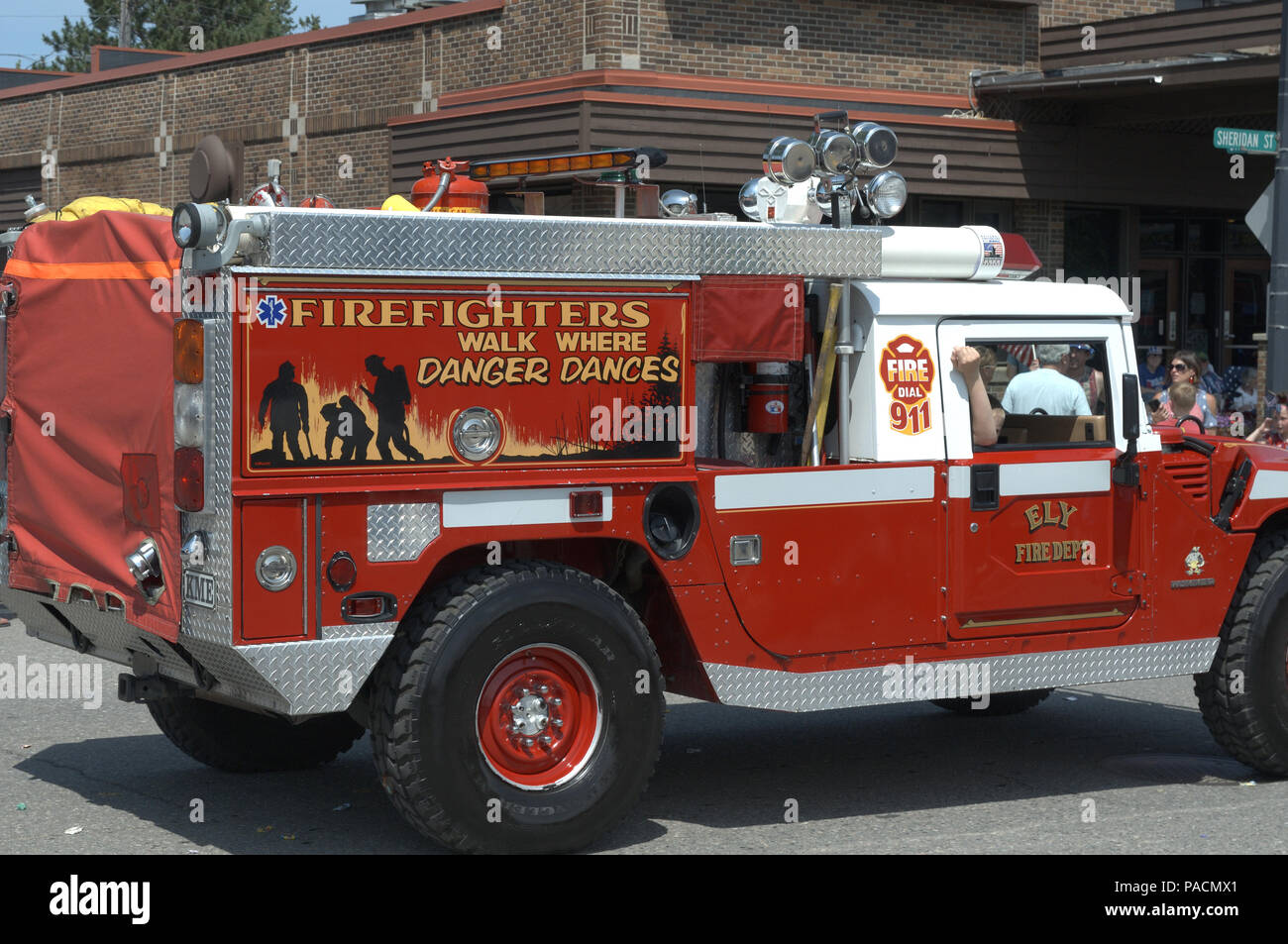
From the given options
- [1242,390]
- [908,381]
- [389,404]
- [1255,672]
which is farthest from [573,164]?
[1242,390]

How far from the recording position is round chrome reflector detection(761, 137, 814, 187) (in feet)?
23.0

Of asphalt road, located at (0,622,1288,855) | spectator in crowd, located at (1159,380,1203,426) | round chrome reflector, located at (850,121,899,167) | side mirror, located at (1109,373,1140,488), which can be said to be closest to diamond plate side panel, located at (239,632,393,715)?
asphalt road, located at (0,622,1288,855)

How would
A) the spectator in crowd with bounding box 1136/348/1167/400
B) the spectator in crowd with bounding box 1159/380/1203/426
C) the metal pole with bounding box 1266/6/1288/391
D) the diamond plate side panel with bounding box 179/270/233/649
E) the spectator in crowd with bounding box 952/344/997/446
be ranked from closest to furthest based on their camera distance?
the diamond plate side panel with bounding box 179/270/233/649 → the spectator in crowd with bounding box 952/344/997/446 → the spectator in crowd with bounding box 1159/380/1203/426 → the metal pole with bounding box 1266/6/1288/391 → the spectator in crowd with bounding box 1136/348/1167/400

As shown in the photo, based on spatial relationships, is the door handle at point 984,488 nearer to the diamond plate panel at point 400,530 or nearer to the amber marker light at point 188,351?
the diamond plate panel at point 400,530

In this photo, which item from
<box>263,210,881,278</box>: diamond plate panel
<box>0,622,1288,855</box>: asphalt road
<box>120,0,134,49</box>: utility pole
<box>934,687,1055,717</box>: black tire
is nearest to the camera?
<box>263,210,881,278</box>: diamond plate panel

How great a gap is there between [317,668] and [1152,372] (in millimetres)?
16889

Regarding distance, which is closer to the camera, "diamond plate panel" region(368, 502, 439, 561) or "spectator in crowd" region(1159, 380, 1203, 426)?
"diamond plate panel" region(368, 502, 439, 561)

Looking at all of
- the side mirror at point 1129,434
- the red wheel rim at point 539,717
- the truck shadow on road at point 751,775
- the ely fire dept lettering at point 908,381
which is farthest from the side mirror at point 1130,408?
the red wheel rim at point 539,717

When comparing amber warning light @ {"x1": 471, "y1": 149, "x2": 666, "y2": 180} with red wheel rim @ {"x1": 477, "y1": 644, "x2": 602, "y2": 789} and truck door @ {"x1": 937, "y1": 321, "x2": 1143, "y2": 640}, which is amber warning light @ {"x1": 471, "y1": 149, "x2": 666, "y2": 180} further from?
red wheel rim @ {"x1": 477, "y1": 644, "x2": 602, "y2": 789}

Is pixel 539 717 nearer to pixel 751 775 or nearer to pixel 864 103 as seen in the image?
pixel 751 775

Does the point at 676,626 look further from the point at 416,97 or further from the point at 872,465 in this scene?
the point at 416,97

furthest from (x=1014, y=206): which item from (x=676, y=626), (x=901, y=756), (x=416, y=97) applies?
(x=676, y=626)

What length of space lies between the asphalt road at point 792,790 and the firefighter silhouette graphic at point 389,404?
152 centimetres

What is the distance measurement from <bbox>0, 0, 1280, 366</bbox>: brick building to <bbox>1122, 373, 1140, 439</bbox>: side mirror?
1005 centimetres
